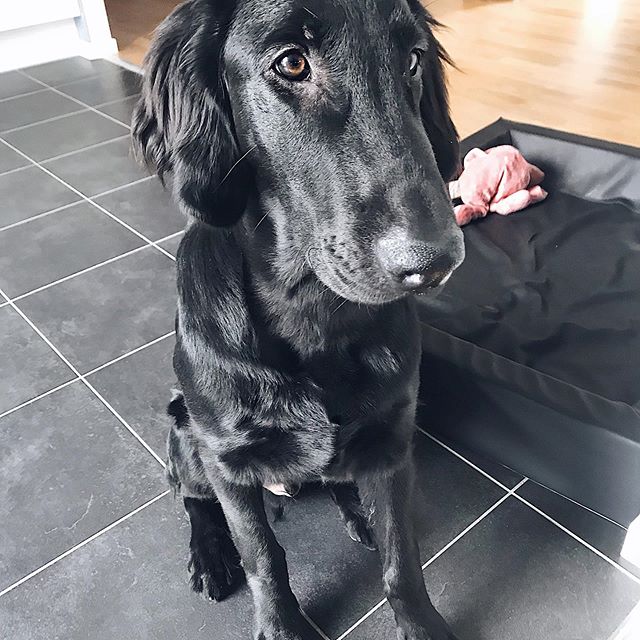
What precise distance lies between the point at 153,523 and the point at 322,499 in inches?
13.4

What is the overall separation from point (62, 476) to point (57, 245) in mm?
1009

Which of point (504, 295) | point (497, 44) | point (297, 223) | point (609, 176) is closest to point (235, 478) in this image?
point (297, 223)

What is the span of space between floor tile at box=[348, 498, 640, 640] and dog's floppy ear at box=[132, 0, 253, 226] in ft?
2.56

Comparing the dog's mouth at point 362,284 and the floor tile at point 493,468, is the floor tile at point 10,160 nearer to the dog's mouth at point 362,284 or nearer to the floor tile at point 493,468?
the floor tile at point 493,468

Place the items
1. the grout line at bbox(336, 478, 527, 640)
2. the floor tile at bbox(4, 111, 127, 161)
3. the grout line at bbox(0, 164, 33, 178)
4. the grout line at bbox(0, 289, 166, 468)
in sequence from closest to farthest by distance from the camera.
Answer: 1. the grout line at bbox(336, 478, 527, 640)
2. the grout line at bbox(0, 289, 166, 468)
3. the grout line at bbox(0, 164, 33, 178)
4. the floor tile at bbox(4, 111, 127, 161)

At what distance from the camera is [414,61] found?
2.93 ft

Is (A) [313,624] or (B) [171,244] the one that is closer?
(A) [313,624]

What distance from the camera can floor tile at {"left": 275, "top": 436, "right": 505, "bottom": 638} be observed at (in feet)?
4.23

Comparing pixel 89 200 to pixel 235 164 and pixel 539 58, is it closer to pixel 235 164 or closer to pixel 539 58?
pixel 235 164

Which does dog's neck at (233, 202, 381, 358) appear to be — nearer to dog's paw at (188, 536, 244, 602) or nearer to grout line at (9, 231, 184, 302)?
dog's paw at (188, 536, 244, 602)

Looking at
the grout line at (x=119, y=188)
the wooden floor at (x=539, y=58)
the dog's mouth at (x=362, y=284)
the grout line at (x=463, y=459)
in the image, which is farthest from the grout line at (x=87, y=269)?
the dog's mouth at (x=362, y=284)

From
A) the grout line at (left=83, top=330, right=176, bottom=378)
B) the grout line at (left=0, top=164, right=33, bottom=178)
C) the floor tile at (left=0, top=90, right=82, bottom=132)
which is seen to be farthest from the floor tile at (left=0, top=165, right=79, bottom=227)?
the grout line at (left=83, top=330, right=176, bottom=378)

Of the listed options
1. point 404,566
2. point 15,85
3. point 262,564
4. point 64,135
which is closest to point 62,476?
point 262,564

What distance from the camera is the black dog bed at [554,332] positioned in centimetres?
131
